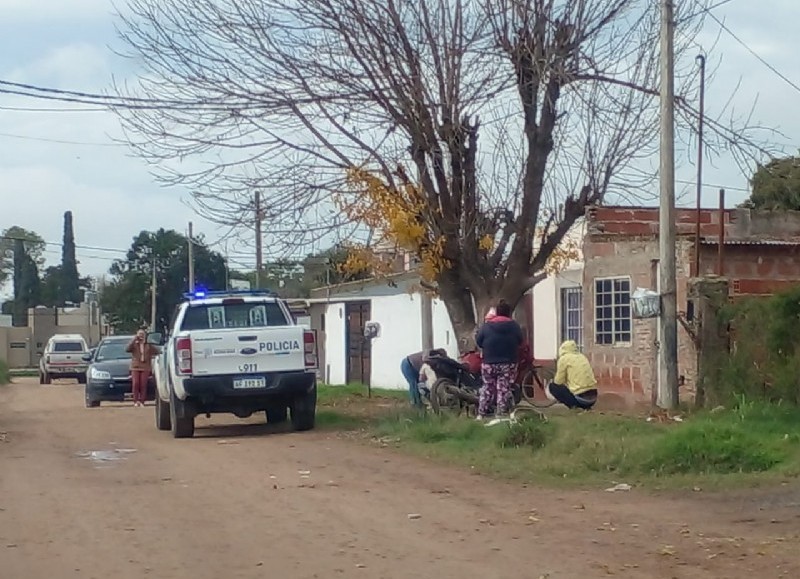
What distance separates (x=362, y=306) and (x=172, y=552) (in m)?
29.7

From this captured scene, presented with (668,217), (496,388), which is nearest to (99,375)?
(496,388)

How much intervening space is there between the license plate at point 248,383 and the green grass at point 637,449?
105 inches

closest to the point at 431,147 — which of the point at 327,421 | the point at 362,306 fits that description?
the point at 327,421

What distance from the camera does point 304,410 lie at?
18688 millimetres

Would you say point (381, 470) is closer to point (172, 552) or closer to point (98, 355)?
point (172, 552)

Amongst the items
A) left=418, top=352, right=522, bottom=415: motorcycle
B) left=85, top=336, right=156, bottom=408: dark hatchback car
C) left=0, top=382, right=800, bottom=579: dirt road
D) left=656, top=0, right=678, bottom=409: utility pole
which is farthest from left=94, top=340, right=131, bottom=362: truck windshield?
left=656, top=0, right=678, bottom=409: utility pole

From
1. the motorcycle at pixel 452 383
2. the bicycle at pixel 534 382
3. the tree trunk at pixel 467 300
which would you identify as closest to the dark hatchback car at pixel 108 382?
the bicycle at pixel 534 382

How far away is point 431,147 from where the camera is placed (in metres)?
18.5

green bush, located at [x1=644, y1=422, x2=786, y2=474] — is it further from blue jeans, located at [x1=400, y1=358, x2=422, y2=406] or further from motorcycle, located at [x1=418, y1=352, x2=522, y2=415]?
blue jeans, located at [x1=400, y1=358, x2=422, y2=406]

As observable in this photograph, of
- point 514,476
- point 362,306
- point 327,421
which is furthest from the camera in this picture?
point 362,306

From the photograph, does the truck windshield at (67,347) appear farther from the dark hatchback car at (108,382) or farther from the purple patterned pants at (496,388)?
the purple patterned pants at (496,388)

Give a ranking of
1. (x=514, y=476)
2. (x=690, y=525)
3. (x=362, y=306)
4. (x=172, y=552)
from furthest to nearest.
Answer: (x=362, y=306)
(x=514, y=476)
(x=690, y=525)
(x=172, y=552)

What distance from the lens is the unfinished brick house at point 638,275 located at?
21.0 m

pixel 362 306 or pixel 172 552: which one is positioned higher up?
pixel 362 306
